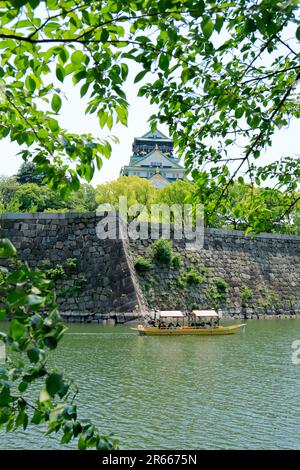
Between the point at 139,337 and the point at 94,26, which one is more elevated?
the point at 94,26

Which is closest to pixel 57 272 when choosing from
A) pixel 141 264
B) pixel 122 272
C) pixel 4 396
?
pixel 122 272

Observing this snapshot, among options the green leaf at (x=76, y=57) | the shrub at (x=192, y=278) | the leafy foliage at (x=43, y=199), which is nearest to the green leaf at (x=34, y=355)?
the green leaf at (x=76, y=57)

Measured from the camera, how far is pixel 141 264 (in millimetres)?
19812

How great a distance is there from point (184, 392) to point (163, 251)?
12.7 m

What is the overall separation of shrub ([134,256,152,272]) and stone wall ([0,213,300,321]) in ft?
0.56

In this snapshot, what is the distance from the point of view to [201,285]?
72.1ft

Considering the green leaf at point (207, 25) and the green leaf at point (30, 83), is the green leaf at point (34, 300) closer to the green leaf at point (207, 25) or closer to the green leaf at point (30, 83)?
the green leaf at point (207, 25)

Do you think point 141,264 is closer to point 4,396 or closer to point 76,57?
point 76,57

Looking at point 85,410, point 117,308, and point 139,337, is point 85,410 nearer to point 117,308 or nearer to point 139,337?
point 139,337

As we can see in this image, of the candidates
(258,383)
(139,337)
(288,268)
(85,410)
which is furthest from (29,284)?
(288,268)

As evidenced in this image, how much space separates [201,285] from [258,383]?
13128 mm

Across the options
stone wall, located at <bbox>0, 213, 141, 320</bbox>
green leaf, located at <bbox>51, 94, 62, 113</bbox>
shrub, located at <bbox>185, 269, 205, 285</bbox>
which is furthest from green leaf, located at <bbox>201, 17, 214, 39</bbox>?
shrub, located at <bbox>185, 269, 205, 285</bbox>
